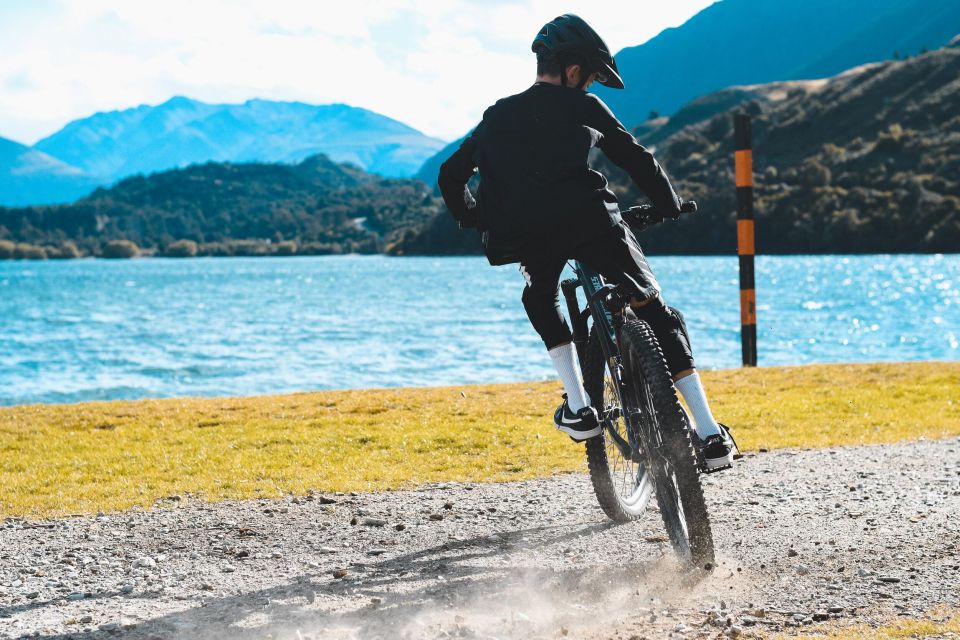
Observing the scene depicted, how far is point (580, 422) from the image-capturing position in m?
5.32

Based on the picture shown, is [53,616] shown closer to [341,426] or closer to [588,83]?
[588,83]

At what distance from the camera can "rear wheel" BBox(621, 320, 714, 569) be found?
15.1ft

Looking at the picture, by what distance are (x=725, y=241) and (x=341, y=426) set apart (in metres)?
159

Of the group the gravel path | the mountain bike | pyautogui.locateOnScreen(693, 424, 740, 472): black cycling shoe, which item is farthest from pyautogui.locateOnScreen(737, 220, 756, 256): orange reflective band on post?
pyautogui.locateOnScreen(693, 424, 740, 472): black cycling shoe

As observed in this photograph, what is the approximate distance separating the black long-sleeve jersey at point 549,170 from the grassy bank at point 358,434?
10.6 ft

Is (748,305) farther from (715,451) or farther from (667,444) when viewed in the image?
(667,444)

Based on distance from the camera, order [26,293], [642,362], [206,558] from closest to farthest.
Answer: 1. [642,362]
2. [206,558]
3. [26,293]

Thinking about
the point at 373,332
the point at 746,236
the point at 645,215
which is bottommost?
the point at 373,332

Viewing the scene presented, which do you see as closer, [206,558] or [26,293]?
[206,558]

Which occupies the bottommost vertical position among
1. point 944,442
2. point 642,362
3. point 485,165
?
point 944,442

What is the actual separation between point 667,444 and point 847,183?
168 m

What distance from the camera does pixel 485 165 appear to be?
16.9 feet

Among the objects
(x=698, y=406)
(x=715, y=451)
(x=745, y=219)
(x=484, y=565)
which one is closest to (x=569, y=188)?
(x=698, y=406)

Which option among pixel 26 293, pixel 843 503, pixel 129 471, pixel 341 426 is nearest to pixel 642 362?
pixel 843 503
